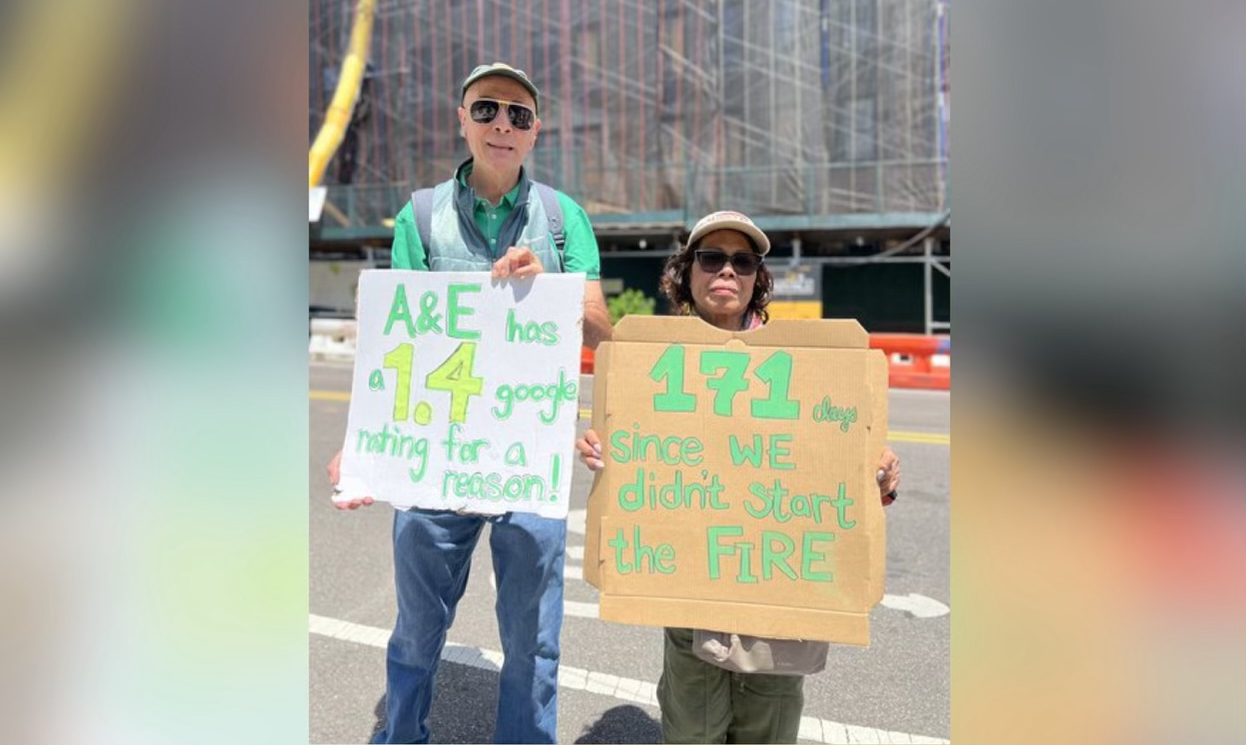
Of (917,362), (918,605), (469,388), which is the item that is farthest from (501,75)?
(917,362)

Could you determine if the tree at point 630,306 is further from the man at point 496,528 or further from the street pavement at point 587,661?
the man at point 496,528

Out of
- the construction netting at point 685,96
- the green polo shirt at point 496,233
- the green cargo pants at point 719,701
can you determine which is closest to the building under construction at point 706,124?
the construction netting at point 685,96

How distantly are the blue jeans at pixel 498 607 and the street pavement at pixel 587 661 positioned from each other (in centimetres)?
44

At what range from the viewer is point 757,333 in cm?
181

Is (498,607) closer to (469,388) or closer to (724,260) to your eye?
(469,388)

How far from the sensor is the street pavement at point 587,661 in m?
2.71

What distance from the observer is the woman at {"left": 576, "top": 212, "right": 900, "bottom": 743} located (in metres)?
1.97

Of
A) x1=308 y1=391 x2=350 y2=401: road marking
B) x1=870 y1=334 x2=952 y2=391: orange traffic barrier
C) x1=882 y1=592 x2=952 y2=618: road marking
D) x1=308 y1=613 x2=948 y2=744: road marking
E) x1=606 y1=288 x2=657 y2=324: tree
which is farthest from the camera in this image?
x1=606 y1=288 x2=657 y2=324: tree

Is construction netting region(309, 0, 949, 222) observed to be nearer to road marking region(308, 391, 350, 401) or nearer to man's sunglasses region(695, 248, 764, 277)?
road marking region(308, 391, 350, 401)

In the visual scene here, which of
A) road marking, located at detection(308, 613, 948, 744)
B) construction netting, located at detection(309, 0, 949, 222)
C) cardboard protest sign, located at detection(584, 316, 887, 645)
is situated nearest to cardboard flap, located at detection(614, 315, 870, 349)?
cardboard protest sign, located at detection(584, 316, 887, 645)
